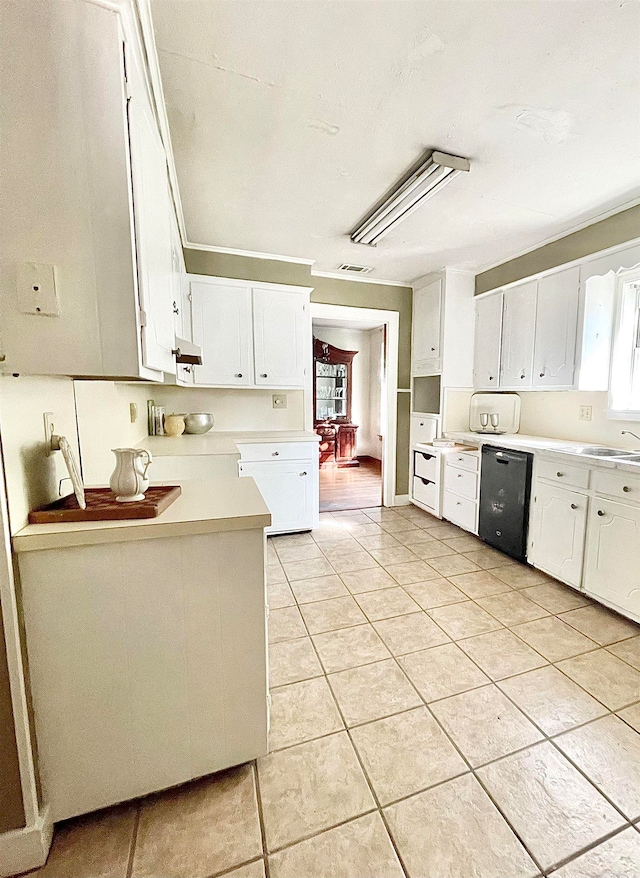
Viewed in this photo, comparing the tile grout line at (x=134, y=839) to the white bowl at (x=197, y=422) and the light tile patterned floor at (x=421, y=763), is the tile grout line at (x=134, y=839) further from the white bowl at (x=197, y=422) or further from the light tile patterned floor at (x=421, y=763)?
the white bowl at (x=197, y=422)

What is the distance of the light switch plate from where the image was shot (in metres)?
0.91

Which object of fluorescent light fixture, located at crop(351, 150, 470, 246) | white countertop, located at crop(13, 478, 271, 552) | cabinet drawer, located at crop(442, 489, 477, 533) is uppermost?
fluorescent light fixture, located at crop(351, 150, 470, 246)

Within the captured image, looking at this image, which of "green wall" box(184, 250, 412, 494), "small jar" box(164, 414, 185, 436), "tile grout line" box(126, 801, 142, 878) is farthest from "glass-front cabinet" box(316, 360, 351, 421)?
"tile grout line" box(126, 801, 142, 878)

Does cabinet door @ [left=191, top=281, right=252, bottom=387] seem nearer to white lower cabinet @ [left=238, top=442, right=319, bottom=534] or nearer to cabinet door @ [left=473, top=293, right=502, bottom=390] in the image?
white lower cabinet @ [left=238, top=442, right=319, bottom=534]

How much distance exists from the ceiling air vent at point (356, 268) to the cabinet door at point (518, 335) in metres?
1.30

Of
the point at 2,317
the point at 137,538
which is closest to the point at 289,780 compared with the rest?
the point at 137,538

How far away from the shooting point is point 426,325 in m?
3.85

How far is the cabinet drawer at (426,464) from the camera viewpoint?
3697 millimetres

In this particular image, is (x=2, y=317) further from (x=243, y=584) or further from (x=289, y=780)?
(x=289, y=780)

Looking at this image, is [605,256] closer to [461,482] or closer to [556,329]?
[556,329]

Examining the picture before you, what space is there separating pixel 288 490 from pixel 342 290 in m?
2.15

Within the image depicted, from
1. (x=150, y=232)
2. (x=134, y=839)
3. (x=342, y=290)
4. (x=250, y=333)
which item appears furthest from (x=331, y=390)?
(x=134, y=839)

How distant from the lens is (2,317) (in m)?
0.90

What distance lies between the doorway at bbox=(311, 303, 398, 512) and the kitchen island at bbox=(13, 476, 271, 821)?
3427mm
